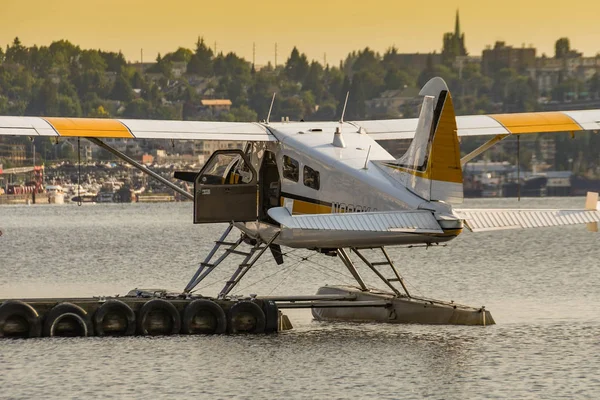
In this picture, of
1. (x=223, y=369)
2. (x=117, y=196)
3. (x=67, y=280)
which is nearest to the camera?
(x=223, y=369)

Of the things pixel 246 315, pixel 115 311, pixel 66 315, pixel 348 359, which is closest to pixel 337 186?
pixel 246 315

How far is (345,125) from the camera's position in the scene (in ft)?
74.0

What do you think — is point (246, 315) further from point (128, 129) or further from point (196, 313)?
point (128, 129)

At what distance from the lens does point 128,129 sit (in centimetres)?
2281

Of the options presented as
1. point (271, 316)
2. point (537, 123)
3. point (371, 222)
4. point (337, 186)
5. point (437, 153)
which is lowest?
point (271, 316)

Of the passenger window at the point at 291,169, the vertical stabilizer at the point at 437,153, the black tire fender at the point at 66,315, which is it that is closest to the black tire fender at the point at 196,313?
the black tire fender at the point at 66,315

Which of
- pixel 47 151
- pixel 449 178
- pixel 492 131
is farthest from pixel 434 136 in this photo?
pixel 47 151

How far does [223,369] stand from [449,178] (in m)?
3.64

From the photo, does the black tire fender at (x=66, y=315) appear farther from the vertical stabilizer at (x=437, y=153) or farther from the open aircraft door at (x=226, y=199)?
the vertical stabilizer at (x=437, y=153)

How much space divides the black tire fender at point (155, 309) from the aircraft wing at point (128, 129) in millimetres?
2599

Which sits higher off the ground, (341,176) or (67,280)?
(341,176)

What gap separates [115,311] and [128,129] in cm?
310

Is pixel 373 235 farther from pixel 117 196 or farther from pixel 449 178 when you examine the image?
pixel 117 196

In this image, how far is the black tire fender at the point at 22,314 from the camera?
20.8 meters
